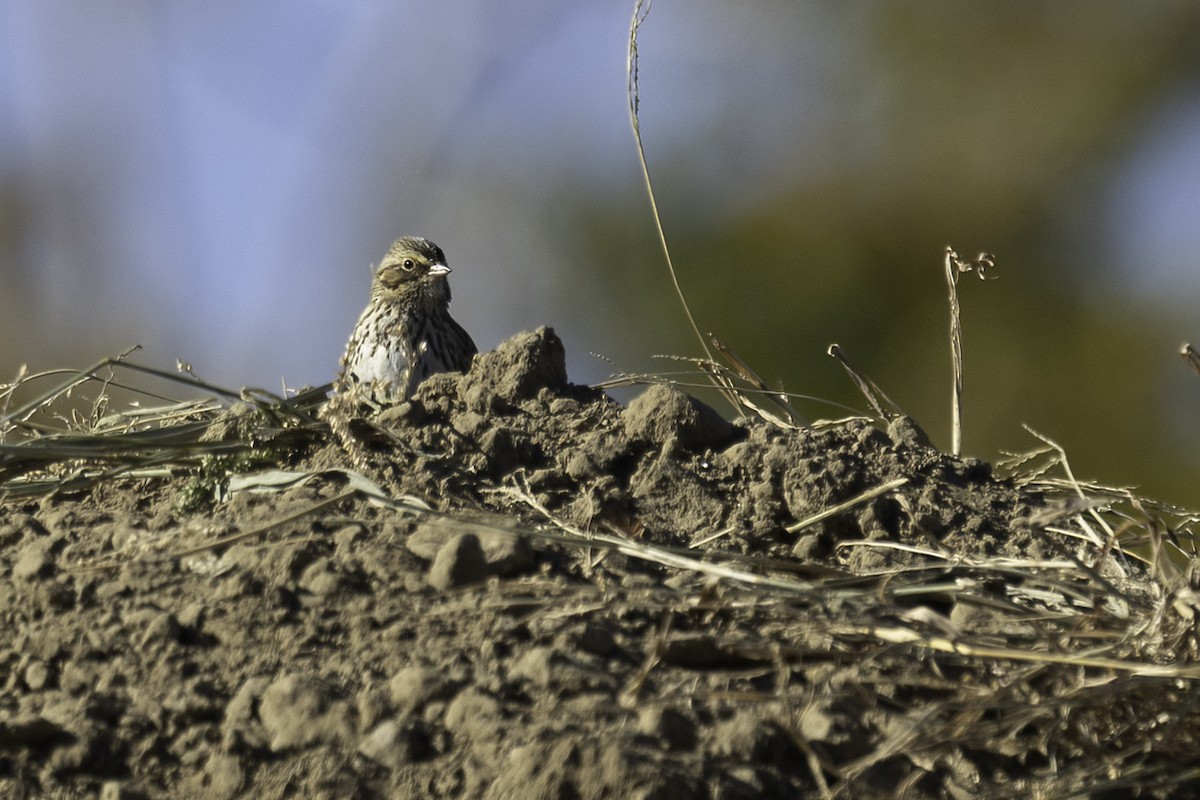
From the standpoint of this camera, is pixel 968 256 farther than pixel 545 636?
Yes

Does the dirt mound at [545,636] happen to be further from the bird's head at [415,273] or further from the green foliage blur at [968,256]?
the green foliage blur at [968,256]

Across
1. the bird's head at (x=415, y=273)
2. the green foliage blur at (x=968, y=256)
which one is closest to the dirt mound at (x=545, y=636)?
the bird's head at (x=415, y=273)

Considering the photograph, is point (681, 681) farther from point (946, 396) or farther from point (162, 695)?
point (946, 396)

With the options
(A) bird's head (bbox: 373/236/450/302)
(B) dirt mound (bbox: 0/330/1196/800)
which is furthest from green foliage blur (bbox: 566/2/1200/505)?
(B) dirt mound (bbox: 0/330/1196/800)

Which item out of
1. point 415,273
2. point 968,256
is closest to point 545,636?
point 415,273

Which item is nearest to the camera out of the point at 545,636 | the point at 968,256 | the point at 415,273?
the point at 545,636

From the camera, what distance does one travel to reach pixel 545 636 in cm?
309

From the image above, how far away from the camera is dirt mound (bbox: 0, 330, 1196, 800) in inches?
111

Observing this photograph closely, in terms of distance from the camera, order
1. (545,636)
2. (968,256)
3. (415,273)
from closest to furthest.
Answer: (545,636)
(415,273)
(968,256)

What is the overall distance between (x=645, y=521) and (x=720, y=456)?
397mm

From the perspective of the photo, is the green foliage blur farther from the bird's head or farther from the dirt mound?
the dirt mound

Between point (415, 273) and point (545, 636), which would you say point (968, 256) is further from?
point (545, 636)

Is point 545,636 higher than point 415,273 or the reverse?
the reverse

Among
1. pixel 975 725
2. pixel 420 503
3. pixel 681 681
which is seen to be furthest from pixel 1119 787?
pixel 420 503
